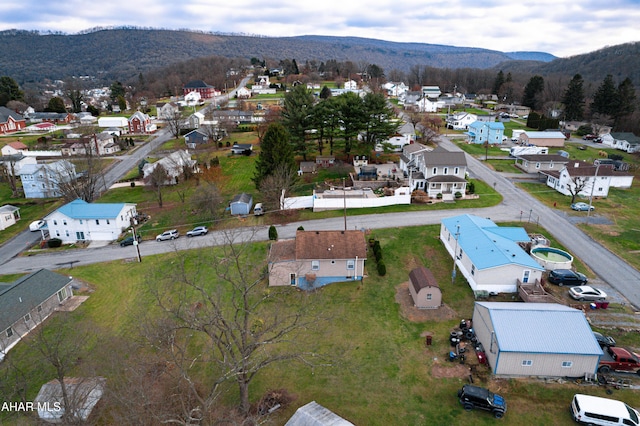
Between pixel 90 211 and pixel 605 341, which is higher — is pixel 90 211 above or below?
above

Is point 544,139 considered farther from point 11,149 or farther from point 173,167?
point 11,149

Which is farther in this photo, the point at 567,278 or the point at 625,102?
the point at 625,102

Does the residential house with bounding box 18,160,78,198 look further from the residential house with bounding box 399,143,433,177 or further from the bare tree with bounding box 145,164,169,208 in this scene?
the residential house with bounding box 399,143,433,177

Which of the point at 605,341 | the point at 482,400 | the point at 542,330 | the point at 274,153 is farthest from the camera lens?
the point at 274,153

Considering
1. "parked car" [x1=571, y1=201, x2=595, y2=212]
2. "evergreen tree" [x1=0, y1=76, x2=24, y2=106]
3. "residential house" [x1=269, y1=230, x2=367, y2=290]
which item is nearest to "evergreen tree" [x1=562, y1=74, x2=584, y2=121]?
"parked car" [x1=571, y1=201, x2=595, y2=212]

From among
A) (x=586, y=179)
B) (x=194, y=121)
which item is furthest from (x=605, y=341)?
(x=194, y=121)

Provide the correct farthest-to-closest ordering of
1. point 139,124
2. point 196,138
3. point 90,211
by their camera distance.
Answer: point 139,124 → point 196,138 → point 90,211

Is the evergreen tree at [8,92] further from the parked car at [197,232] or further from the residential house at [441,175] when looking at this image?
the residential house at [441,175]
